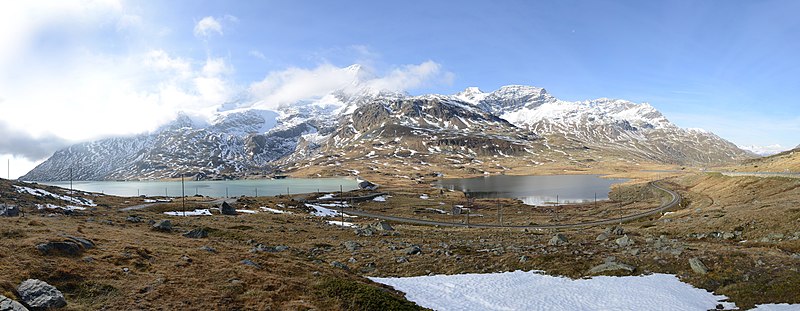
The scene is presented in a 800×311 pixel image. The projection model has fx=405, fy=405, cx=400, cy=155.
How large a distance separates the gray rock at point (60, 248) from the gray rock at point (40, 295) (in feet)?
18.3

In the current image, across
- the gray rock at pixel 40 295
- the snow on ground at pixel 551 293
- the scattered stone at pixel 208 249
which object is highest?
the gray rock at pixel 40 295

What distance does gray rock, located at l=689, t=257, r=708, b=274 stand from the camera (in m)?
25.1

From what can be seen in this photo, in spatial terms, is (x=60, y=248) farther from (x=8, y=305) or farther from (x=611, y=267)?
(x=611, y=267)

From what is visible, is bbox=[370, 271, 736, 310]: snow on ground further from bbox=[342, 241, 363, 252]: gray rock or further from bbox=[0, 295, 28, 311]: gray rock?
bbox=[0, 295, 28, 311]: gray rock

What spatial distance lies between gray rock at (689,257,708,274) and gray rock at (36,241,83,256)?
3596 cm

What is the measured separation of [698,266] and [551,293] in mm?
10330

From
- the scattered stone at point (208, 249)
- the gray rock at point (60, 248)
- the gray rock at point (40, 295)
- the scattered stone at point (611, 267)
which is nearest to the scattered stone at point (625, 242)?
the scattered stone at point (611, 267)

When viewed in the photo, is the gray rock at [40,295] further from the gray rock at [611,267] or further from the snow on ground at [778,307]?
the snow on ground at [778,307]

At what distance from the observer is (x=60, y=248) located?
2123 centimetres

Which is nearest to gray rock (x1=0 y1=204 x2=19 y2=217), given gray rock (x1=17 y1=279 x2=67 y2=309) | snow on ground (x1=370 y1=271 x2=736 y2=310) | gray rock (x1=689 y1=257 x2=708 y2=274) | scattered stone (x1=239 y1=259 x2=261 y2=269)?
scattered stone (x1=239 y1=259 x2=261 y2=269)

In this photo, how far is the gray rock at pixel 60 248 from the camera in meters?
20.4

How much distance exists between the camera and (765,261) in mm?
25828

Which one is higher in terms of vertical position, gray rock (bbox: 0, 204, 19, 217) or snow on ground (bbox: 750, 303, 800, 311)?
gray rock (bbox: 0, 204, 19, 217)

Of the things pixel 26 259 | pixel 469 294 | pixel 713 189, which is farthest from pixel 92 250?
pixel 713 189
